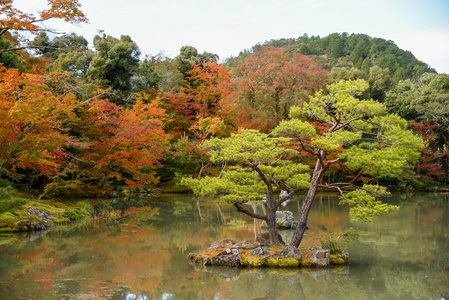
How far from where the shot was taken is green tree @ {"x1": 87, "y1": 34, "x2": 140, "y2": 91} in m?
20.1

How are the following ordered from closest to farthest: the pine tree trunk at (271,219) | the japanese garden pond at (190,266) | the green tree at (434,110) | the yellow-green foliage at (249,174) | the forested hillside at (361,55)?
1. the japanese garden pond at (190,266)
2. the yellow-green foliage at (249,174)
3. the pine tree trunk at (271,219)
4. the green tree at (434,110)
5. the forested hillside at (361,55)

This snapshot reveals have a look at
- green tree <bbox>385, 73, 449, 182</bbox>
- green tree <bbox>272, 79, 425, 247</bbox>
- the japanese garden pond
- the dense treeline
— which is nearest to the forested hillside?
the dense treeline

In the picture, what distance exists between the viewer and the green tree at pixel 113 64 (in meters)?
20.1

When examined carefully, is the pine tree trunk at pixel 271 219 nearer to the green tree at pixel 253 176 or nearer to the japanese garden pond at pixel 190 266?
the green tree at pixel 253 176

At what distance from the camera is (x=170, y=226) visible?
35.2ft

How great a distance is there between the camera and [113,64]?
20125 mm

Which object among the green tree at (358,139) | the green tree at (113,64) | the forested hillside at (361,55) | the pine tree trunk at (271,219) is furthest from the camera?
the forested hillside at (361,55)

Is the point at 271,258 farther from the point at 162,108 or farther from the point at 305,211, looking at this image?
the point at 162,108

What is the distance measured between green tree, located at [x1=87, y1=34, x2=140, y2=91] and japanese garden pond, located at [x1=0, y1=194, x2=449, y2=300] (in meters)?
11.1

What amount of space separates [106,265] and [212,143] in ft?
10.4

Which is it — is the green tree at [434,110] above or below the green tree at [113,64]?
below

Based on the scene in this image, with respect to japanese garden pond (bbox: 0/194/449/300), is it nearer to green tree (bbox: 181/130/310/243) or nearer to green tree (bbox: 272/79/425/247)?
green tree (bbox: 272/79/425/247)

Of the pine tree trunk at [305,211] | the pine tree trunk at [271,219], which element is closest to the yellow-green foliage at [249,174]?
the pine tree trunk at [271,219]

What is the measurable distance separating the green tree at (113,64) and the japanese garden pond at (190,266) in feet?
36.6
